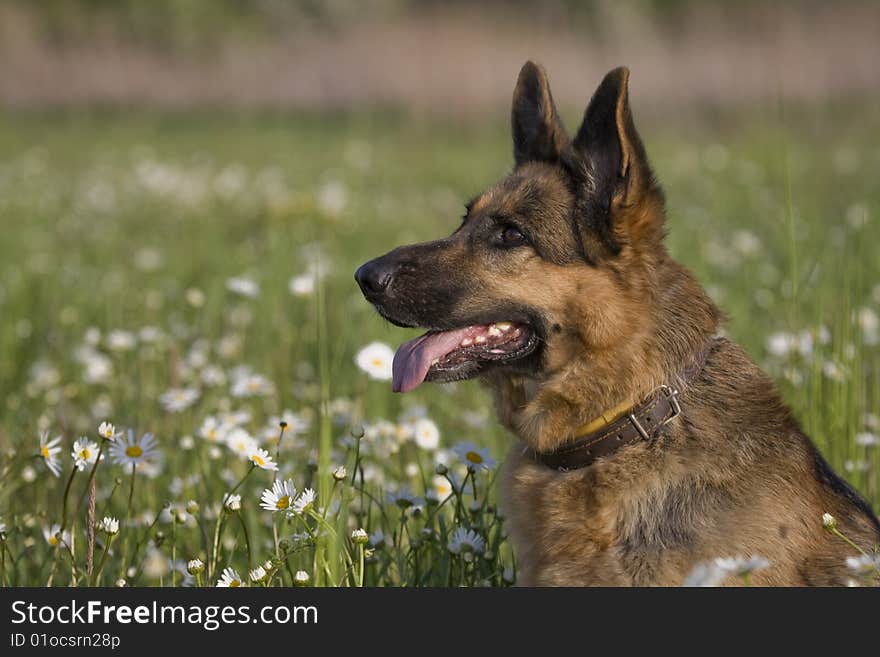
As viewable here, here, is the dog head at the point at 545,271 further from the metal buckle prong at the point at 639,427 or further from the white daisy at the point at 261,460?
the white daisy at the point at 261,460

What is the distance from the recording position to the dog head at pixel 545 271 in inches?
136

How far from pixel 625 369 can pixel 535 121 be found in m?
1.25

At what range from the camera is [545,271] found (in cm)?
361

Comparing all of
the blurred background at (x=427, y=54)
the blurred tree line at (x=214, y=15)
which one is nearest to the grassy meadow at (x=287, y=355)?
the blurred background at (x=427, y=54)

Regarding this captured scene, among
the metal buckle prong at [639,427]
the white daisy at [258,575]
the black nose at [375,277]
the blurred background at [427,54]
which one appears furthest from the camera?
the blurred background at [427,54]

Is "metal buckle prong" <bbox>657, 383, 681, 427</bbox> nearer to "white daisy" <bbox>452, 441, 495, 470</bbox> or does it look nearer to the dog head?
the dog head

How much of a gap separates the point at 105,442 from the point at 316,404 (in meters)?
1.91

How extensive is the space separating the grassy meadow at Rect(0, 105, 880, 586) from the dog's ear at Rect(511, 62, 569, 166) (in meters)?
0.93

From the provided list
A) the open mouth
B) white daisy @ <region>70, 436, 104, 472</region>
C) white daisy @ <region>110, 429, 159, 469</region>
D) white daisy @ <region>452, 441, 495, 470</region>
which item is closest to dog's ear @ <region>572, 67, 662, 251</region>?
the open mouth

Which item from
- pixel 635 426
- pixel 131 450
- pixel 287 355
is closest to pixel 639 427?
pixel 635 426

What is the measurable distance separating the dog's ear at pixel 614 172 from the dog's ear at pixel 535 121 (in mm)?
367

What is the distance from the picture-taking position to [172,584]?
352 centimetres
